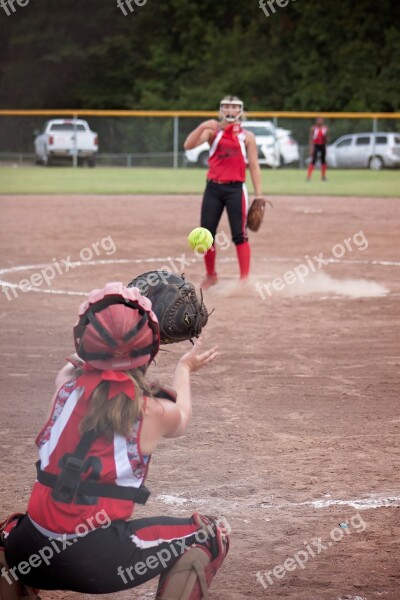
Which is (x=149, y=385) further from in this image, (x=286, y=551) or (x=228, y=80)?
(x=228, y=80)

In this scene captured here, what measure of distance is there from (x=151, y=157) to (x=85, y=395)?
3626 centimetres

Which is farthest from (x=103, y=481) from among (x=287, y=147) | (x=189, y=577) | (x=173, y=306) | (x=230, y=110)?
(x=287, y=147)

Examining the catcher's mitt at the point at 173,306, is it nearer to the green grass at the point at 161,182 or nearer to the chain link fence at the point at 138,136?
the green grass at the point at 161,182

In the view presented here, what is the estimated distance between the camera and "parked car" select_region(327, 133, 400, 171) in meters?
38.9

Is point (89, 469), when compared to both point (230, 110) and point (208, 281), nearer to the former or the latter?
point (208, 281)

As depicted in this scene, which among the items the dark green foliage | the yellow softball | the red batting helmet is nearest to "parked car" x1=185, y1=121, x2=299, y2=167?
the dark green foliage

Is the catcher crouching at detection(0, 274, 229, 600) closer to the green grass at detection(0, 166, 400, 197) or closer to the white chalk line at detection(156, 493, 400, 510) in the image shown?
the white chalk line at detection(156, 493, 400, 510)

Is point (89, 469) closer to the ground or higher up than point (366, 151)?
higher up

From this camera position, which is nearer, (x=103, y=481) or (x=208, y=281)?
(x=103, y=481)

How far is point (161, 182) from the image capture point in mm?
31750

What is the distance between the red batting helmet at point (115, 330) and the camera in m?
3.81

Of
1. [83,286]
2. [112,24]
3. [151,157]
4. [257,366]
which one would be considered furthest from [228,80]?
[257,366]

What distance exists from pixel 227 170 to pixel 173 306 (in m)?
7.41

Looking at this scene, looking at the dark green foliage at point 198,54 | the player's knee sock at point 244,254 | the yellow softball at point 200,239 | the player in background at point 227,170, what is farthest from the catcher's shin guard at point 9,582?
the dark green foliage at point 198,54
